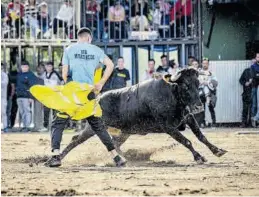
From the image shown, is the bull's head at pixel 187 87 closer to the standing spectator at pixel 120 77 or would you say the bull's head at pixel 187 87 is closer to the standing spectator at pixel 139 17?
the standing spectator at pixel 120 77

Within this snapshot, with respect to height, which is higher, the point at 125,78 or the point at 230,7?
the point at 230,7

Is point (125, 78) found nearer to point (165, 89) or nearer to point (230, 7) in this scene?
point (230, 7)

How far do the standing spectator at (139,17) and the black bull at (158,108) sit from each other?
959cm

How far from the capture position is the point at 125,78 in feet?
66.6

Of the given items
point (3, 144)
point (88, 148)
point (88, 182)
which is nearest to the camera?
point (88, 182)

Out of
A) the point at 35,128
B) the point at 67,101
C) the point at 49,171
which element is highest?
the point at 67,101

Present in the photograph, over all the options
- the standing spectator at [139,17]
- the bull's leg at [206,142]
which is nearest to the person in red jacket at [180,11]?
the standing spectator at [139,17]

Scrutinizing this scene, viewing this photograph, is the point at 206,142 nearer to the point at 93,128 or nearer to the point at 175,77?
the point at 175,77

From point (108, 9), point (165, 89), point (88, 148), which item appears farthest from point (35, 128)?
point (165, 89)

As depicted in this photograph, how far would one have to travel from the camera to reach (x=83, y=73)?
11.5 metres

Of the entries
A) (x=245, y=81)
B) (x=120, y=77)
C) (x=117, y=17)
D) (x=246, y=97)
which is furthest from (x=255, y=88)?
(x=117, y=17)

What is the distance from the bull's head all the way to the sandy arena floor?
0.83 m

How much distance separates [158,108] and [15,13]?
10.8 m

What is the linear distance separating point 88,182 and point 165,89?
3529 millimetres
